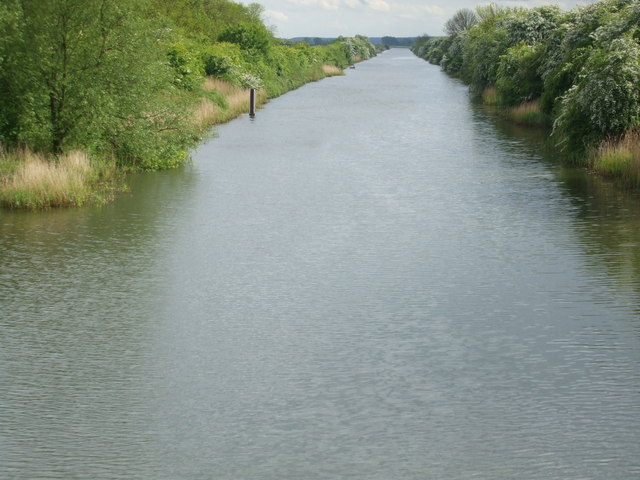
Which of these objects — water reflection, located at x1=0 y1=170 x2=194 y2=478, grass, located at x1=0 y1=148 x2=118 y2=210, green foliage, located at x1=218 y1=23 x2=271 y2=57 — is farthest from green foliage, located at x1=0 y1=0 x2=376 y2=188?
green foliage, located at x1=218 y1=23 x2=271 y2=57

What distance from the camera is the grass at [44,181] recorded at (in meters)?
19.6

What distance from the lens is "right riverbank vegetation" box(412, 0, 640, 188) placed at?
2384cm

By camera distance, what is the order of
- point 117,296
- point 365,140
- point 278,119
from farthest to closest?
point 278,119 < point 365,140 < point 117,296

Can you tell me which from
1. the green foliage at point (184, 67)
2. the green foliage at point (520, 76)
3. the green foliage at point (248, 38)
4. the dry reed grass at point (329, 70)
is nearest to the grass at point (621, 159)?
the green foliage at point (520, 76)

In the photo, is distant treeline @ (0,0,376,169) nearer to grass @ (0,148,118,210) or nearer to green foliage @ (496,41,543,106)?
grass @ (0,148,118,210)

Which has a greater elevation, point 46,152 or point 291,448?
point 46,152

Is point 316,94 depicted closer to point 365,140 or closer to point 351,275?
point 365,140

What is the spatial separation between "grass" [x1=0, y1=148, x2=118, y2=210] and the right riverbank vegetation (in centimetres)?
1280

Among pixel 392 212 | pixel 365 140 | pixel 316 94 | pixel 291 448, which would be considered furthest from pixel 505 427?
pixel 316 94

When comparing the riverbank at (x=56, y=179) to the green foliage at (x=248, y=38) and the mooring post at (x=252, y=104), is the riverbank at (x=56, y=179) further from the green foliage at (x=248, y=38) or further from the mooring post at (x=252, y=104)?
the green foliage at (x=248, y=38)

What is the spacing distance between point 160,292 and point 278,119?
2862 centimetres

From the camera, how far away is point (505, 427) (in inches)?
348

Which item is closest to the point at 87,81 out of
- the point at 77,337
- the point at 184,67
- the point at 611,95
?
the point at 77,337

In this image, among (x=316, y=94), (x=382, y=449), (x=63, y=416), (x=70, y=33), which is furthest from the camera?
(x=316, y=94)
